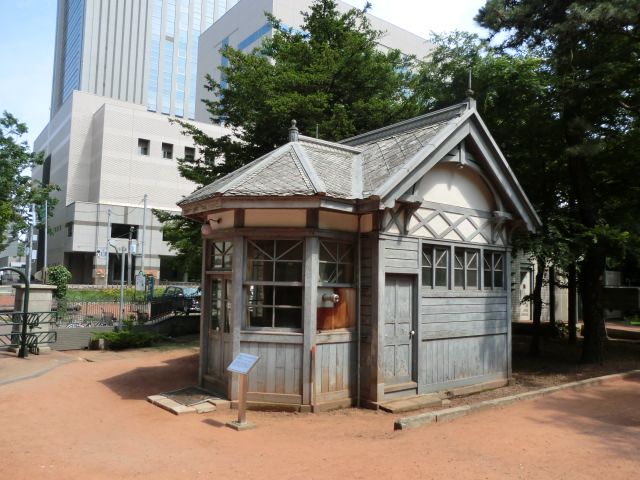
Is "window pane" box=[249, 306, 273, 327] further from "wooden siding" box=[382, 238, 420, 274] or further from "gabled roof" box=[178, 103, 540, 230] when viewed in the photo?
"wooden siding" box=[382, 238, 420, 274]

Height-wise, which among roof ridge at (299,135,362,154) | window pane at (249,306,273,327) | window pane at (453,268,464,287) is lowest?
window pane at (249,306,273,327)

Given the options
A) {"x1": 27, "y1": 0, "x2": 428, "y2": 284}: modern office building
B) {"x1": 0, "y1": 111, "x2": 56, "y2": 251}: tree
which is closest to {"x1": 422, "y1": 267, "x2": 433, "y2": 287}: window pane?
{"x1": 0, "y1": 111, "x2": 56, "y2": 251}: tree

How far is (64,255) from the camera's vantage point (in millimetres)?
58500

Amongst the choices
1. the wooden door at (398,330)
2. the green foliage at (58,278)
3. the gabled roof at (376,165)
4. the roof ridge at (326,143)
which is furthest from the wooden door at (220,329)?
the green foliage at (58,278)

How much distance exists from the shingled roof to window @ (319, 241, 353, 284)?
102cm

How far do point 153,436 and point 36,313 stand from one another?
30.6 feet

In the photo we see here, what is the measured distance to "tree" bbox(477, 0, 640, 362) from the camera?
1227 cm

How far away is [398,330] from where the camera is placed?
9.48 metres

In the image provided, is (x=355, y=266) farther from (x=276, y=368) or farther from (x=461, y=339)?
(x=461, y=339)

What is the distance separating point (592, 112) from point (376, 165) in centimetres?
778

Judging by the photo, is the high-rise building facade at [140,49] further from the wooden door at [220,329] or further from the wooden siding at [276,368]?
the wooden siding at [276,368]

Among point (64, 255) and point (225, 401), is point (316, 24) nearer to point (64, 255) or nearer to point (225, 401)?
point (225, 401)

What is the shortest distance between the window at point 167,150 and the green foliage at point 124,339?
150ft


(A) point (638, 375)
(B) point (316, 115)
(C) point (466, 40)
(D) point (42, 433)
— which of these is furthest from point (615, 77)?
(D) point (42, 433)
